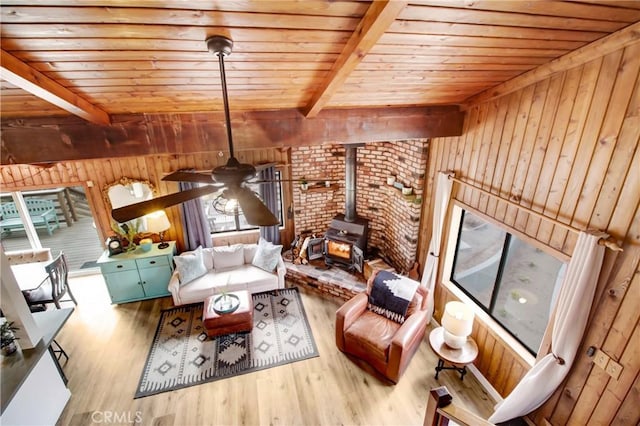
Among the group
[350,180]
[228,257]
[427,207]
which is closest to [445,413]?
[427,207]

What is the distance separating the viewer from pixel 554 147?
236cm

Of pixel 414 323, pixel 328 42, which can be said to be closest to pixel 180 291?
pixel 414 323

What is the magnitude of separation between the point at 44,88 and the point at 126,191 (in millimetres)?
3211

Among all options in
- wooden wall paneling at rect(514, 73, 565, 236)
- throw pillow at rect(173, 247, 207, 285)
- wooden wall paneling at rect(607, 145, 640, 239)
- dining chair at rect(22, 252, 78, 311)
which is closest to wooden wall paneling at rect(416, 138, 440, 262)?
wooden wall paneling at rect(514, 73, 565, 236)

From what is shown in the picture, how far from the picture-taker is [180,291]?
4.44 metres

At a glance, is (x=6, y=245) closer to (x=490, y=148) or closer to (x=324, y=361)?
(x=324, y=361)

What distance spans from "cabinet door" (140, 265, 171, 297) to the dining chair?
961 mm

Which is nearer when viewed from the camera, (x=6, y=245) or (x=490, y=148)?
(x=490, y=148)

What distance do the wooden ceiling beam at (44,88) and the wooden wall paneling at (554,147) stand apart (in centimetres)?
353

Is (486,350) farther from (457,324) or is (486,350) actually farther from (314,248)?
(314,248)

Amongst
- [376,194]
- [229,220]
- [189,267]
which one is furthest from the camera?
[229,220]

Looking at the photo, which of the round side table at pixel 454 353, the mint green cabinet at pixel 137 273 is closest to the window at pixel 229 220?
the mint green cabinet at pixel 137 273

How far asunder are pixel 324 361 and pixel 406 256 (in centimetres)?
185
